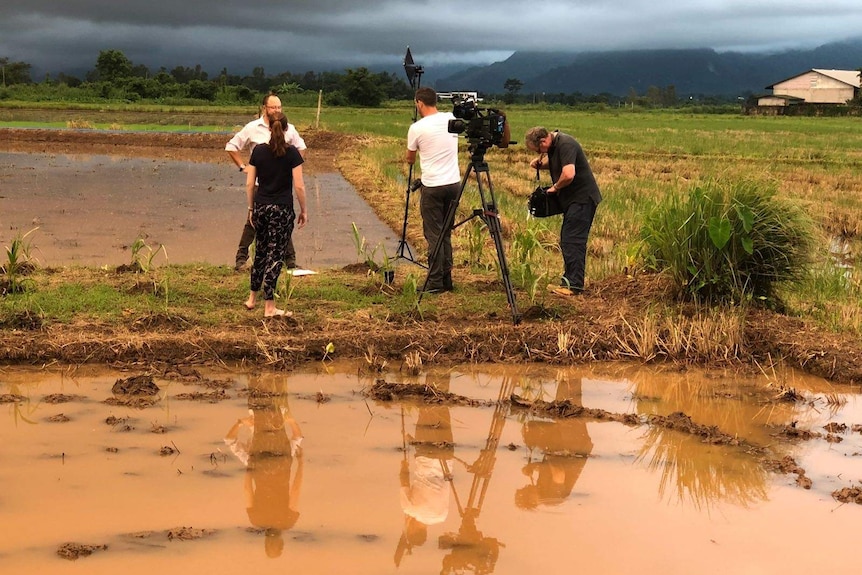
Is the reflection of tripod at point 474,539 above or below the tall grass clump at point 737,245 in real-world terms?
below

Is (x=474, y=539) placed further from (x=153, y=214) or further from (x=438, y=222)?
(x=153, y=214)

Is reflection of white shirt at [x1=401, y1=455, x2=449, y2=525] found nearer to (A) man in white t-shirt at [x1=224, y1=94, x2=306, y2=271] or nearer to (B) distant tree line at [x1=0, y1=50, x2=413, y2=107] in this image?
(A) man in white t-shirt at [x1=224, y1=94, x2=306, y2=271]

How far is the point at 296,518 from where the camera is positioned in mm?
3514

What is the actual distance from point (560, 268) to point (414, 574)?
5.64 m

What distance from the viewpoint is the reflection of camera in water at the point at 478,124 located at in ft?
20.3

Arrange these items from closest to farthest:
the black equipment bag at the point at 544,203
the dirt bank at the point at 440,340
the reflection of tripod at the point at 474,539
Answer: the reflection of tripod at the point at 474,539 → the dirt bank at the point at 440,340 → the black equipment bag at the point at 544,203

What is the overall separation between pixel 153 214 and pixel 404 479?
9.29 meters

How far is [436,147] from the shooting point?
269 inches

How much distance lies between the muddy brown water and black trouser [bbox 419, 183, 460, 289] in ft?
5.42

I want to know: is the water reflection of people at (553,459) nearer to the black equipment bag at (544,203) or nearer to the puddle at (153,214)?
the black equipment bag at (544,203)

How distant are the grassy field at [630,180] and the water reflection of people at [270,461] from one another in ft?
8.42

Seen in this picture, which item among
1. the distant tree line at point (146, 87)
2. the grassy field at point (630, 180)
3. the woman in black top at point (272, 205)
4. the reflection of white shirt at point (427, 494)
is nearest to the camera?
the reflection of white shirt at point (427, 494)

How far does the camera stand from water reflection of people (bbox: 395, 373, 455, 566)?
3518mm

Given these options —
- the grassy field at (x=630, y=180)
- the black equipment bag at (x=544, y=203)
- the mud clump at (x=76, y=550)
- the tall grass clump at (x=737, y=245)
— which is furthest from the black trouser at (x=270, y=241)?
the tall grass clump at (x=737, y=245)
